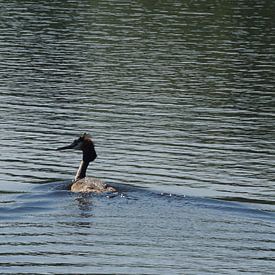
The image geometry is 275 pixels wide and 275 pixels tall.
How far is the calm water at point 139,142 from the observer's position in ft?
68.4

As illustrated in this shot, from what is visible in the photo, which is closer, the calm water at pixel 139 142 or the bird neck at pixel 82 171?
the calm water at pixel 139 142

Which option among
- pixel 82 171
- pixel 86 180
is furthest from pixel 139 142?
pixel 86 180

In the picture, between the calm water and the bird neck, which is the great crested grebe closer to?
the bird neck

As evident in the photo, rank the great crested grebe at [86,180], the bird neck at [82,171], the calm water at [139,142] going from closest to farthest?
the calm water at [139,142] < the great crested grebe at [86,180] < the bird neck at [82,171]

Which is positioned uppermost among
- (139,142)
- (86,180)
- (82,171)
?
(86,180)

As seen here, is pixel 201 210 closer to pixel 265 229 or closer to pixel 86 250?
pixel 265 229

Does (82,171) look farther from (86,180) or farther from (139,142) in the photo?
(139,142)

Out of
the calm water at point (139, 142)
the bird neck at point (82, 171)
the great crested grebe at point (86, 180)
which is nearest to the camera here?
the calm water at point (139, 142)

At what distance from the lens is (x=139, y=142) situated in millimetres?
32781

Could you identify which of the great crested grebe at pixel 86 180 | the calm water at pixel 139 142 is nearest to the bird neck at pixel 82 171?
the great crested grebe at pixel 86 180

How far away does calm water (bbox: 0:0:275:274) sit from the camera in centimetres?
2084

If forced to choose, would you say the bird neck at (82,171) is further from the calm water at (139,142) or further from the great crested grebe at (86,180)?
the calm water at (139,142)

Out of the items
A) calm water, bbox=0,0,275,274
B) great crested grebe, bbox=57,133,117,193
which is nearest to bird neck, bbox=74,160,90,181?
great crested grebe, bbox=57,133,117,193

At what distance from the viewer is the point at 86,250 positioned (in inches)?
814
